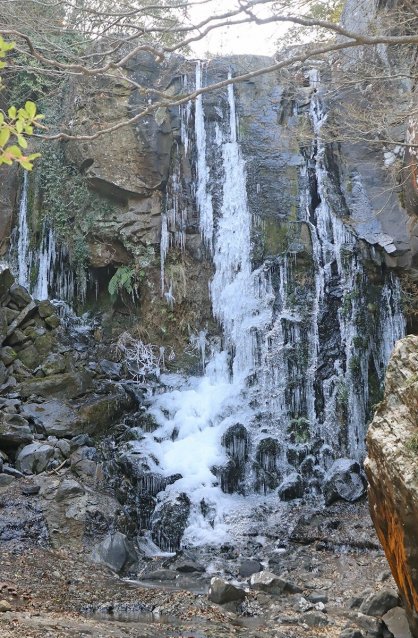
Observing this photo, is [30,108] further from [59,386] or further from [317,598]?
[59,386]

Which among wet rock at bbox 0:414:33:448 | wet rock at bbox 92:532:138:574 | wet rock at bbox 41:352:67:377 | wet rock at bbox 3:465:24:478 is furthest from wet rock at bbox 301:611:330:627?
wet rock at bbox 41:352:67:377

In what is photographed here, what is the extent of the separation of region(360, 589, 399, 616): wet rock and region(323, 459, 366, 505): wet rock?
4.01 metres

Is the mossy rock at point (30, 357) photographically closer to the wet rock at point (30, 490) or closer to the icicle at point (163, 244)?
the icicle at point (163, 244)

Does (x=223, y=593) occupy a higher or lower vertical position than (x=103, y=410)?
lower

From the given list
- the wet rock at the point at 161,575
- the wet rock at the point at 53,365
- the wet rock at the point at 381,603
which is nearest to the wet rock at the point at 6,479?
the wet rock at the point at 161,575

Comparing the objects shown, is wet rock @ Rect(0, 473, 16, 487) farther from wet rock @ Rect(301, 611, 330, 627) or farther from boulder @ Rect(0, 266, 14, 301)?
wet rock @ Rect(301, 611, 330, 627)

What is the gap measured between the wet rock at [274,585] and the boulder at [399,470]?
2.27m

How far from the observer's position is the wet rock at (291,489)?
9789 millimetres

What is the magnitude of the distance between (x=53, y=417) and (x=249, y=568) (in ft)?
15.3

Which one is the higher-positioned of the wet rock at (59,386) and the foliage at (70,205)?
the foliage at (70,205)

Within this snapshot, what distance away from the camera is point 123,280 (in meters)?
13.8

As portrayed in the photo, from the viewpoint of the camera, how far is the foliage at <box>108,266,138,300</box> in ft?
45.3

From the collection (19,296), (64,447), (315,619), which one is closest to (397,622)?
(315,619)

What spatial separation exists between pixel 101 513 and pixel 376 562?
11.4 ft
